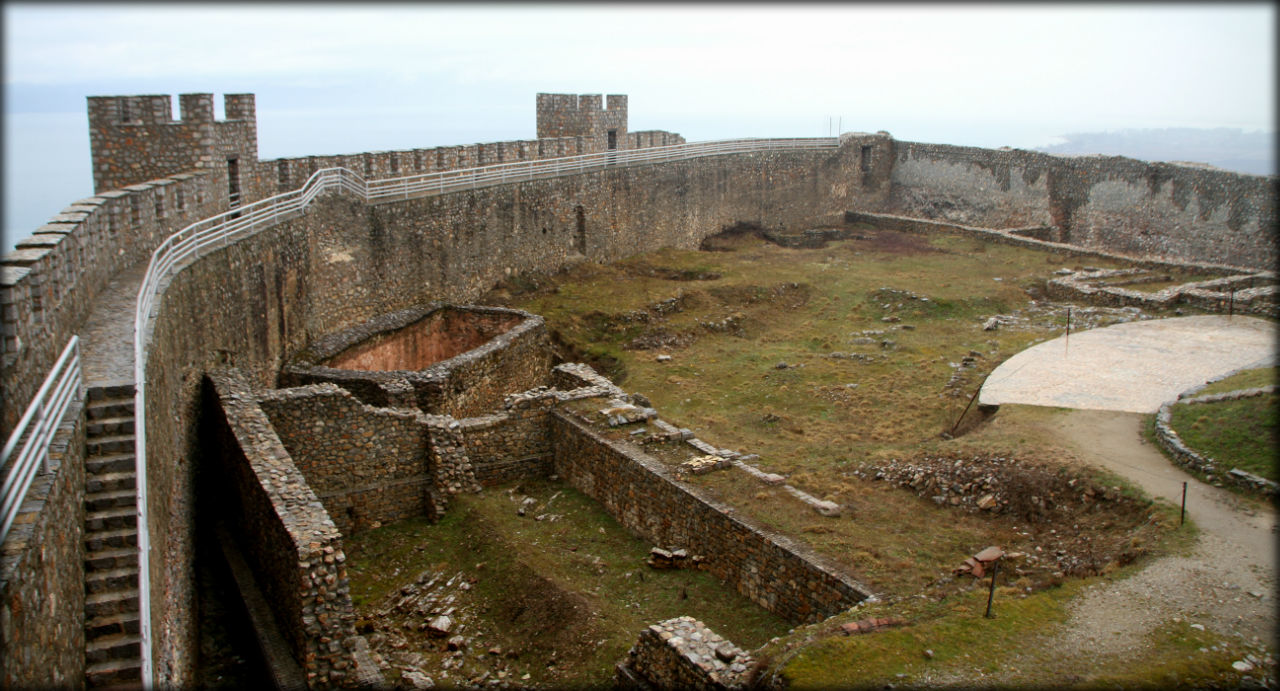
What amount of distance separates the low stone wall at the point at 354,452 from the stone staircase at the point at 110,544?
4.82 meters

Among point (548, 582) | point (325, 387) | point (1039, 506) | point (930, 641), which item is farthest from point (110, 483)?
point (1039, 506)

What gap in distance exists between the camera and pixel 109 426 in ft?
26.0

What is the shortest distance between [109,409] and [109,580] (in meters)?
1.57

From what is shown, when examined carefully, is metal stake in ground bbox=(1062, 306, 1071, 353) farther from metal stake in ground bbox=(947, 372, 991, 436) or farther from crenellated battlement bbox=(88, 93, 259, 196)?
crenellated battlement bbox=(88, 93, 259, 196)

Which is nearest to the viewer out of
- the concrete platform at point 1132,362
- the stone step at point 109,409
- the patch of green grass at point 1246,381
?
the stone step at point 109,409

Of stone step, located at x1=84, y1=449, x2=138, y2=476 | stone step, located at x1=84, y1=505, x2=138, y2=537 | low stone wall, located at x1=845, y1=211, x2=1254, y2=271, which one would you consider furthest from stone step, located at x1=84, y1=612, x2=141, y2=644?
low stone wall, located at x1=845, y1=211, x2=1254, y2=271

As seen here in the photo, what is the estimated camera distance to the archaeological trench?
7254 mm

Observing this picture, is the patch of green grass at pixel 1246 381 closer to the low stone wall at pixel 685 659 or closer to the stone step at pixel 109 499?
the low stone wall at pixel 685 659

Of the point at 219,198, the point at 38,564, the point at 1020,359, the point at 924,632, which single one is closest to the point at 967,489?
the point at 924,632

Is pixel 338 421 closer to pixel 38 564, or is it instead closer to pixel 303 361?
pixel 303 361

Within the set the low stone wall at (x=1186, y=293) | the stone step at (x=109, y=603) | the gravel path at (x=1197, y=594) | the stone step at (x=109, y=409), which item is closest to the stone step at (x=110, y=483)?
the stone step at (x=109, y=409)

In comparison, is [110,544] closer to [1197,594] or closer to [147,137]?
[1197,594]

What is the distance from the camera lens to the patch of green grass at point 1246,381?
46.0 feet

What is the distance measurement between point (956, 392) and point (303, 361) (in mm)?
10329
